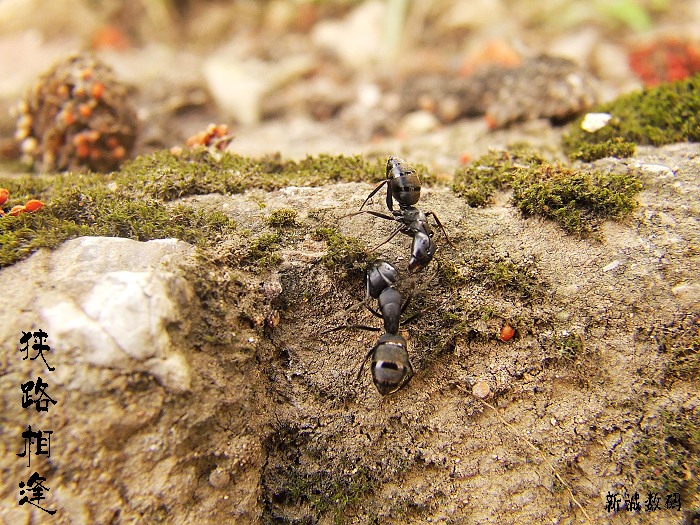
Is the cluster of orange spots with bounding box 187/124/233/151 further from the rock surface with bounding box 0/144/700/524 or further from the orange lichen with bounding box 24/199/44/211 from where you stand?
the orange lichen with bounding box 24/199/44/211

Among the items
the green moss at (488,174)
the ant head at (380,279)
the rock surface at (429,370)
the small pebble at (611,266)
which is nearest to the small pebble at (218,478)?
the rock surface at (429,370)

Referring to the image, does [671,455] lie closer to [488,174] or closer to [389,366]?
[389,366]

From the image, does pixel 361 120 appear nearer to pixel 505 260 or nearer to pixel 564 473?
pixel 505 260

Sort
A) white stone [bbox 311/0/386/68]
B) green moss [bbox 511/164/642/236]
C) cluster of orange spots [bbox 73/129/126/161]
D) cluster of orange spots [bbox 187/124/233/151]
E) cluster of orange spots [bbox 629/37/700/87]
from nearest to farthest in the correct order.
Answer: green moss [bbox 511/164/642/236], cluster of orange spots [bbox 187/124/233/151], cluster of orange spots [bbox 73/129/126/161], cluster of orange spots [bbox 629/37/700/87], white stone [bbox 311/0/386/68]

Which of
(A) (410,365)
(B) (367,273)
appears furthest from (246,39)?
(A) (410,365)

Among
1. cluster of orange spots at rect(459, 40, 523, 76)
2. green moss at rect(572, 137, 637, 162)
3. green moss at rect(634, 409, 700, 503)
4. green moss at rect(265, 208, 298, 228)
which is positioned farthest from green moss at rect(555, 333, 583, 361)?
cluster of orange spots at rect(459, 40, 523, 76)

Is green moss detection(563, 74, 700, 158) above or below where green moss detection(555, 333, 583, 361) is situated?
above

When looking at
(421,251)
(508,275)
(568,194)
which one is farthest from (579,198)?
(421,251)
